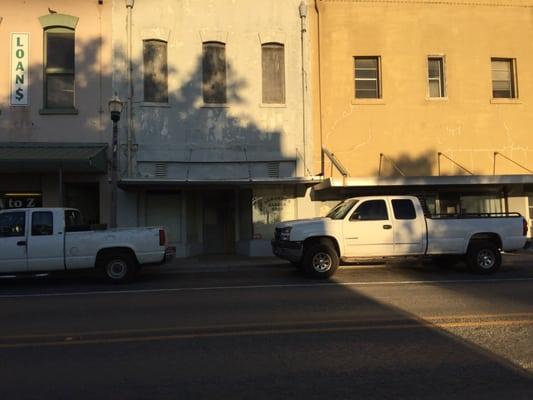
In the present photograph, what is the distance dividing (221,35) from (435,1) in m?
7.88

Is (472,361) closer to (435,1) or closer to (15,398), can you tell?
(15,398)

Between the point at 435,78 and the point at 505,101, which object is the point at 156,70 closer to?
the point at 435,78

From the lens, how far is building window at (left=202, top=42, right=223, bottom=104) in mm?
17469

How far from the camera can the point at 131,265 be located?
1160cm

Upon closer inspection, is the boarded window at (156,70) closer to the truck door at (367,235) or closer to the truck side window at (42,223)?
the truck side window at (42,223)

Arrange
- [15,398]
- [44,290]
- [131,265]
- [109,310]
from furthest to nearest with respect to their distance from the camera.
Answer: [131,265] < [44,290] < [109,310] < [15,398]

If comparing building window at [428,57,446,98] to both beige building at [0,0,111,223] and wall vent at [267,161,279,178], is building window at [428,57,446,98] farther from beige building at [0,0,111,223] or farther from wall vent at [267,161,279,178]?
beige building at [0,0,111,223]

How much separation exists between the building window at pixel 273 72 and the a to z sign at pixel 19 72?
7914 millimetres

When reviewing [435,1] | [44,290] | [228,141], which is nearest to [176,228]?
[228,141]

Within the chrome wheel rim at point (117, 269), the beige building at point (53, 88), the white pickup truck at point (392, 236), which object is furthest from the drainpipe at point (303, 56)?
the chrome wheel rim at point (117, 269)

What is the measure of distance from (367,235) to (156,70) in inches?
383

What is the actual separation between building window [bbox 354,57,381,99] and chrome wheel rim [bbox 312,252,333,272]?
8409 mm

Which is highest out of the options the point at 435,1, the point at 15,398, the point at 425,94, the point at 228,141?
the point at 435,1

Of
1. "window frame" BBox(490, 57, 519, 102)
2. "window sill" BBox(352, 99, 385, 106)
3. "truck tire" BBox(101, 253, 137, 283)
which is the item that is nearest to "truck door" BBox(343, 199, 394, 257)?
"truck tire" BBox(101, 253, 137, 283)
